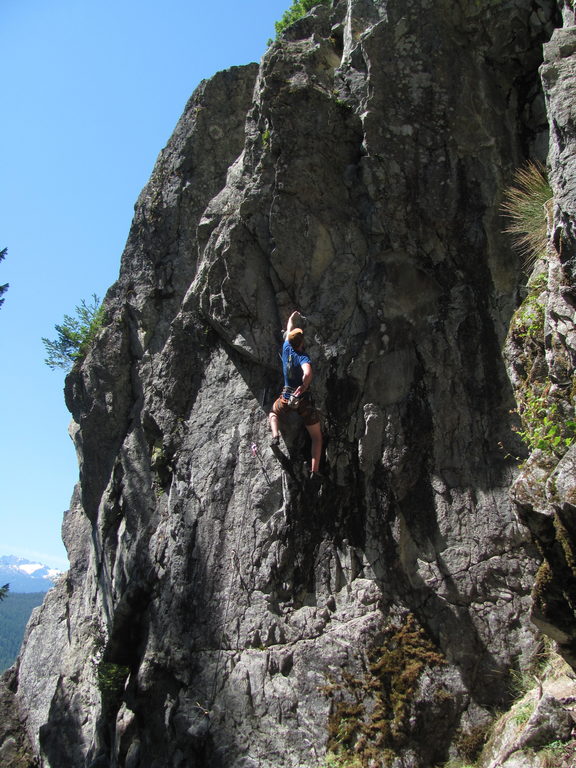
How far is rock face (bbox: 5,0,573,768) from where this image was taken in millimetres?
8820

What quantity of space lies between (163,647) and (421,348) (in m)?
6.21

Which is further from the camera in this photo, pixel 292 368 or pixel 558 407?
pixel 292 368

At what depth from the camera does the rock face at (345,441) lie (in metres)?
8.82

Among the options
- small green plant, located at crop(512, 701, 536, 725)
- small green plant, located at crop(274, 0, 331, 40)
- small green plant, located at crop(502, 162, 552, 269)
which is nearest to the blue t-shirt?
small green plant, located at crop(502, 162, 552, 269)

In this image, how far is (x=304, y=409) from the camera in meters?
9.80

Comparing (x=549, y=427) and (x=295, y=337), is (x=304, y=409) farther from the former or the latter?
(x=549, y=427)

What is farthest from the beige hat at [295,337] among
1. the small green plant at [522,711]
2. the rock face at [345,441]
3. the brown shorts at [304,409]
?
the small green plant at [522,711]

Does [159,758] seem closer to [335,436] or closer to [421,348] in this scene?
[335,436]

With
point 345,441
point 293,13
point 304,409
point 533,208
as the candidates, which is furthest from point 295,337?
point 293,13

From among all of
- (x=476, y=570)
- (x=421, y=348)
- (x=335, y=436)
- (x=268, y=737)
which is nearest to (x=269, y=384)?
(x=335, y=436)

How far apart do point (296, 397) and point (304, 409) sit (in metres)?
0.25

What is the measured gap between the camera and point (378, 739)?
322 inches

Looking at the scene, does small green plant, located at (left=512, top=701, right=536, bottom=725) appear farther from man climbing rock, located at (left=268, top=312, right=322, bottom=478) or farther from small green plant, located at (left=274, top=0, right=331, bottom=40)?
small green plant, located at (left=274, top=0, right=331, bottom=40)

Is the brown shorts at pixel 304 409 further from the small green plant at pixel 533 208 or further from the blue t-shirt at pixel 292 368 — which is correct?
the small green plant at pixel 533 208
